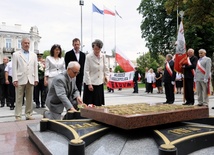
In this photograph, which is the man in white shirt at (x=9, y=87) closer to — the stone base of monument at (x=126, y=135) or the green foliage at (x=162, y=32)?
the stone base of monument at (x=126, y=135)

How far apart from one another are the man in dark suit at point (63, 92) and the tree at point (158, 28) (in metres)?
24.9

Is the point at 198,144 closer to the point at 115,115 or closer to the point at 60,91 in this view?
the point at 115,115

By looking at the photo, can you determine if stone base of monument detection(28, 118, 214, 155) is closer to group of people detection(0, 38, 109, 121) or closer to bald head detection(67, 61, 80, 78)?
bald head detection(67, 61, 80, 78)

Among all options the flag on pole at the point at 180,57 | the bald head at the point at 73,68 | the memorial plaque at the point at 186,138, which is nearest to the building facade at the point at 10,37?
the flag on pole at the point at 180,57

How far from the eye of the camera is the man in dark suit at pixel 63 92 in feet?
12.3

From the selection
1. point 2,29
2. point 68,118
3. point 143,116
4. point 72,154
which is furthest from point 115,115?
point 2,29

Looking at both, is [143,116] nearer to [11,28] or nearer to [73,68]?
[73,68]

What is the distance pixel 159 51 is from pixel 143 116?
1053 inches

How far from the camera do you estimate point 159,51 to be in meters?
28.6

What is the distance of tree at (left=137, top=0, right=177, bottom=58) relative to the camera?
2805 cm

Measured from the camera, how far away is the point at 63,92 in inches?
149

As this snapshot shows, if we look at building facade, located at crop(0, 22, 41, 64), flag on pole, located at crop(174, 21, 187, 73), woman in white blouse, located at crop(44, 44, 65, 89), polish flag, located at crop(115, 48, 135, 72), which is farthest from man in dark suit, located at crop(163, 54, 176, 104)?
building facade, located at crop(0, 22, 41, 64)

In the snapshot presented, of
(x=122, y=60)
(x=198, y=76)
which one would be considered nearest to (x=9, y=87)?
(x=122, y=60)

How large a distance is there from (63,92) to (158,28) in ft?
87.8
